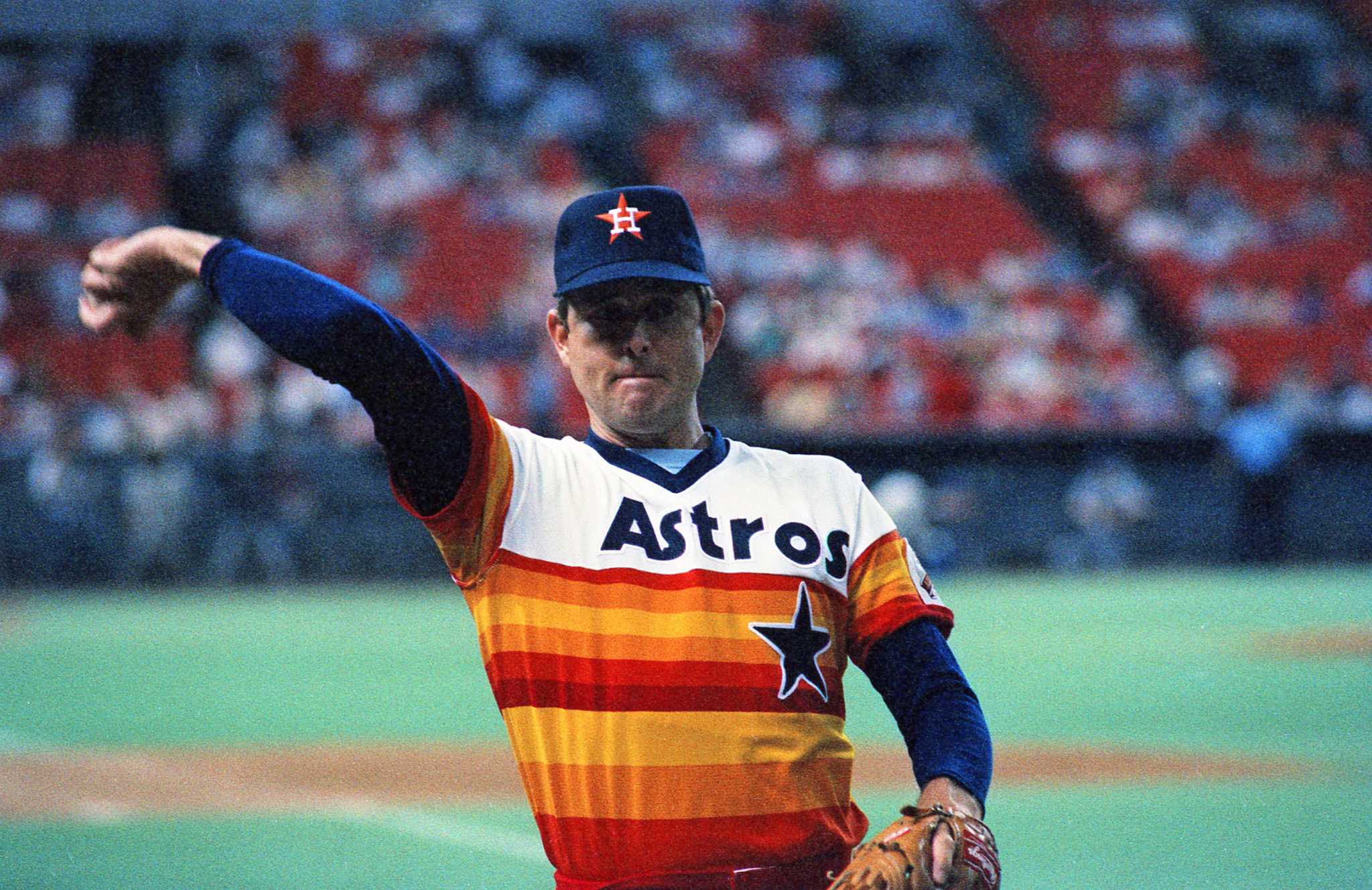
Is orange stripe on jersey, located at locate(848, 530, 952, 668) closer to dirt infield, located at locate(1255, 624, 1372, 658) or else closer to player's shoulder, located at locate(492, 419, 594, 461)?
player's shoulder, located at locate(492, 419, 594, 461)

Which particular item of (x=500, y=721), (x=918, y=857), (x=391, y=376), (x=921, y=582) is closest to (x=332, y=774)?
(x=500, y=721)

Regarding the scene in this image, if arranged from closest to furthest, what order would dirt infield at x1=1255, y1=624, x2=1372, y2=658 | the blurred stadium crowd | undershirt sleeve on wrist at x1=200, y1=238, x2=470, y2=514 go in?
undershirt sleeve on wrist at x1=200, y1=238, x2=470, y2=514
dirt infield at x1=1255, y1=624, x2=1372, y2=658
the blurred stadium crowd

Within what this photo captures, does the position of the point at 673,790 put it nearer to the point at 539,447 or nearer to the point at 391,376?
the point at 539,447

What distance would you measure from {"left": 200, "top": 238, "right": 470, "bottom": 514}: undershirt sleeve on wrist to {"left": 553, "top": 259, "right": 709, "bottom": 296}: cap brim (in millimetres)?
289

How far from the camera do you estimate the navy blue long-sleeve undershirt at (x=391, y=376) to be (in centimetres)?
230

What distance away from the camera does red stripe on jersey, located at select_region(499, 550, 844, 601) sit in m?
2.58

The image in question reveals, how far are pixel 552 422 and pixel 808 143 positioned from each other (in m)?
7.24

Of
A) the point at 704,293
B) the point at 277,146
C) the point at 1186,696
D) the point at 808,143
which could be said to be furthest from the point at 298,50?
the point at 704,293

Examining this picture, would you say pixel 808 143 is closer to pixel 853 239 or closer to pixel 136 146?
pixel 853 239

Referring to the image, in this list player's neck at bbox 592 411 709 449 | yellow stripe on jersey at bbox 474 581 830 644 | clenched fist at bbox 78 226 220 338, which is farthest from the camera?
player's neck at bbox 592 411 709 449

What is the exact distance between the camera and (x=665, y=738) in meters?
2.52

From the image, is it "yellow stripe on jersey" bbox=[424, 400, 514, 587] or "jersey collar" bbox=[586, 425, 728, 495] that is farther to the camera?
"jersey collar" bbox=[586, 425, 728, 495]

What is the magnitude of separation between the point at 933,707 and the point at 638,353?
28.0 inches

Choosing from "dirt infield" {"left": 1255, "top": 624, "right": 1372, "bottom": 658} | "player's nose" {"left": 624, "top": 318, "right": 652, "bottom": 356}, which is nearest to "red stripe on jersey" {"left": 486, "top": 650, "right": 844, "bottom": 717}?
"player's nose" {"left": 624, "top": 318, "right": 652, "bottom": 356}
